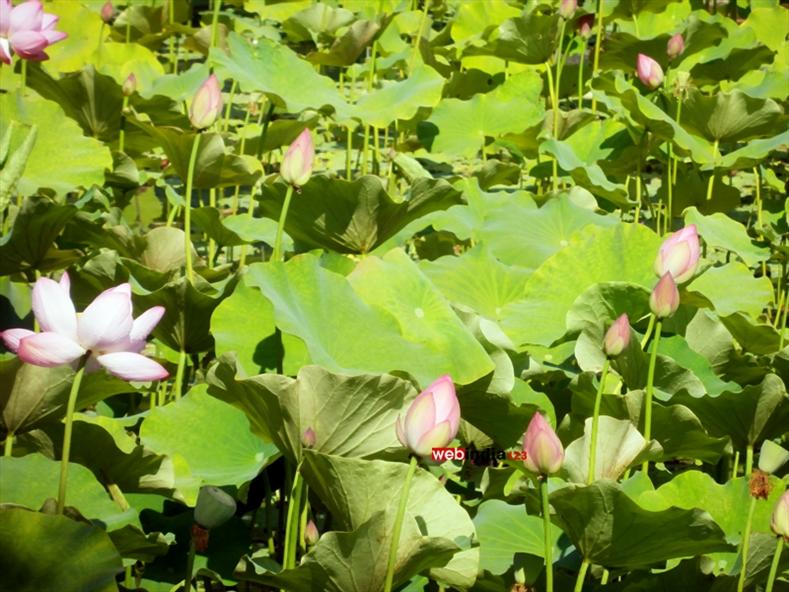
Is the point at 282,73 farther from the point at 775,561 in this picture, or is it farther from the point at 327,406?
the point at 775,561

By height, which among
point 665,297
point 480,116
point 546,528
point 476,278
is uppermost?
point 665,297

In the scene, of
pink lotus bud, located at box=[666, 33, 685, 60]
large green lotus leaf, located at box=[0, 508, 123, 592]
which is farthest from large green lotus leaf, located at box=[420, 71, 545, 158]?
large green lotus leaf, located at box=[0, 508, 123, 592]

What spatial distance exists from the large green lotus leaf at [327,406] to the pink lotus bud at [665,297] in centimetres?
30

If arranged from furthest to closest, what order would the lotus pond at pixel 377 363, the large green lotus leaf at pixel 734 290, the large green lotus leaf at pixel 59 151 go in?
the large green lotus leaf at pixel 59 151
the large green lotus leaf at pixel 734 290
the lotus pond at pixel 377 363

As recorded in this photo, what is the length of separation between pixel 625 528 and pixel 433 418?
0.94 ft

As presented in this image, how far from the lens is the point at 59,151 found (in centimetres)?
220

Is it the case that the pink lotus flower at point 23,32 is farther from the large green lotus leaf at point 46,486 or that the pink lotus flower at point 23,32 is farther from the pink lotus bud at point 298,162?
the large green lotus leaf at point 46,486

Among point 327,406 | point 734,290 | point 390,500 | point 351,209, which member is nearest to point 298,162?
point 351,209

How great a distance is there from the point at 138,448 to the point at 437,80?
1.52m

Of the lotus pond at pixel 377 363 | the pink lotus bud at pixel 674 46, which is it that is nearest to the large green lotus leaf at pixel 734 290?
the lotus pond at pixel 377 363

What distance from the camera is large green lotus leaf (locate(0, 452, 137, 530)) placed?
46.5 inches

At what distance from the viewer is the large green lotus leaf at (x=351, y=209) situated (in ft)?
5.85

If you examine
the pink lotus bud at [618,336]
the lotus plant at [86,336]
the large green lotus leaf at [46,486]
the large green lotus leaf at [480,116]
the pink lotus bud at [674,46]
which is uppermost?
the lotus plant at [86,336]

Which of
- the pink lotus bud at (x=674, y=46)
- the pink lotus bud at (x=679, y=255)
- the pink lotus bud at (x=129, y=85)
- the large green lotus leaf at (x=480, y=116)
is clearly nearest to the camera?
the pink lotus bud at (x=679, y=255)
